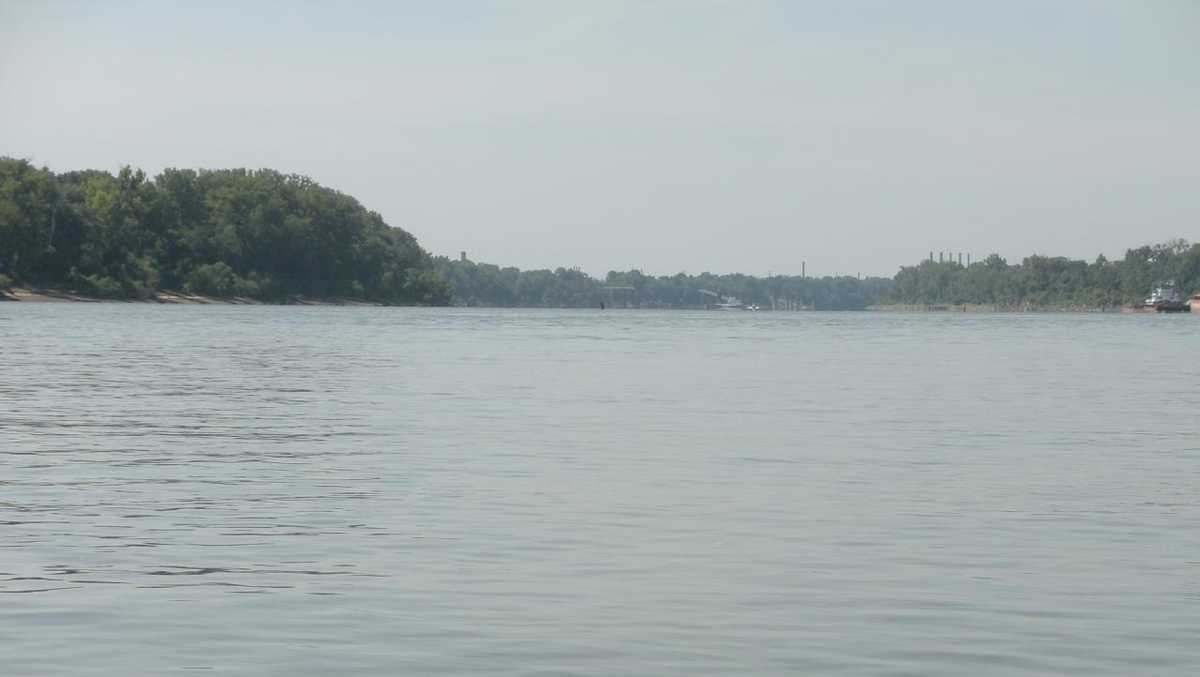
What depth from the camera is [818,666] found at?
12.2 metres

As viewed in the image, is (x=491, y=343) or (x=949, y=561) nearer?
(x=949, y=561)

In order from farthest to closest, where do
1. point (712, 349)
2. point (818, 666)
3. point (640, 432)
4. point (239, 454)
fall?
1. point (712, 349)
2. point (640, 432)
3. point (239, 454)
4. point (818, 666)

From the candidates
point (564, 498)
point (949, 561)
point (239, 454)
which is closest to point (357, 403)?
point (239, 454)

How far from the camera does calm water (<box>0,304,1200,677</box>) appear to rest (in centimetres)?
1266

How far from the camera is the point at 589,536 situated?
17.7m

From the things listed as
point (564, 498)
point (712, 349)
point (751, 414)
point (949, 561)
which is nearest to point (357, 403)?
point (751, 414)

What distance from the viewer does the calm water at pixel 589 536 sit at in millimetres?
12664

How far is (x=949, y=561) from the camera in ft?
53.9

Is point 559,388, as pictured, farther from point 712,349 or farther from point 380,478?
point 712,349

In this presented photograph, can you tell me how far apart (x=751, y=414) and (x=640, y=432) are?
5.60m

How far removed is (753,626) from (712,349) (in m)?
66.8

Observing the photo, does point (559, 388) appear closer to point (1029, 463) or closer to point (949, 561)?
point (1029, 463)

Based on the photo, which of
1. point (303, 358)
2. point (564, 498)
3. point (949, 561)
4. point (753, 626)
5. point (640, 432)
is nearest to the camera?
point (753, 626)

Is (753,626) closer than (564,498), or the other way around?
(753,626)
